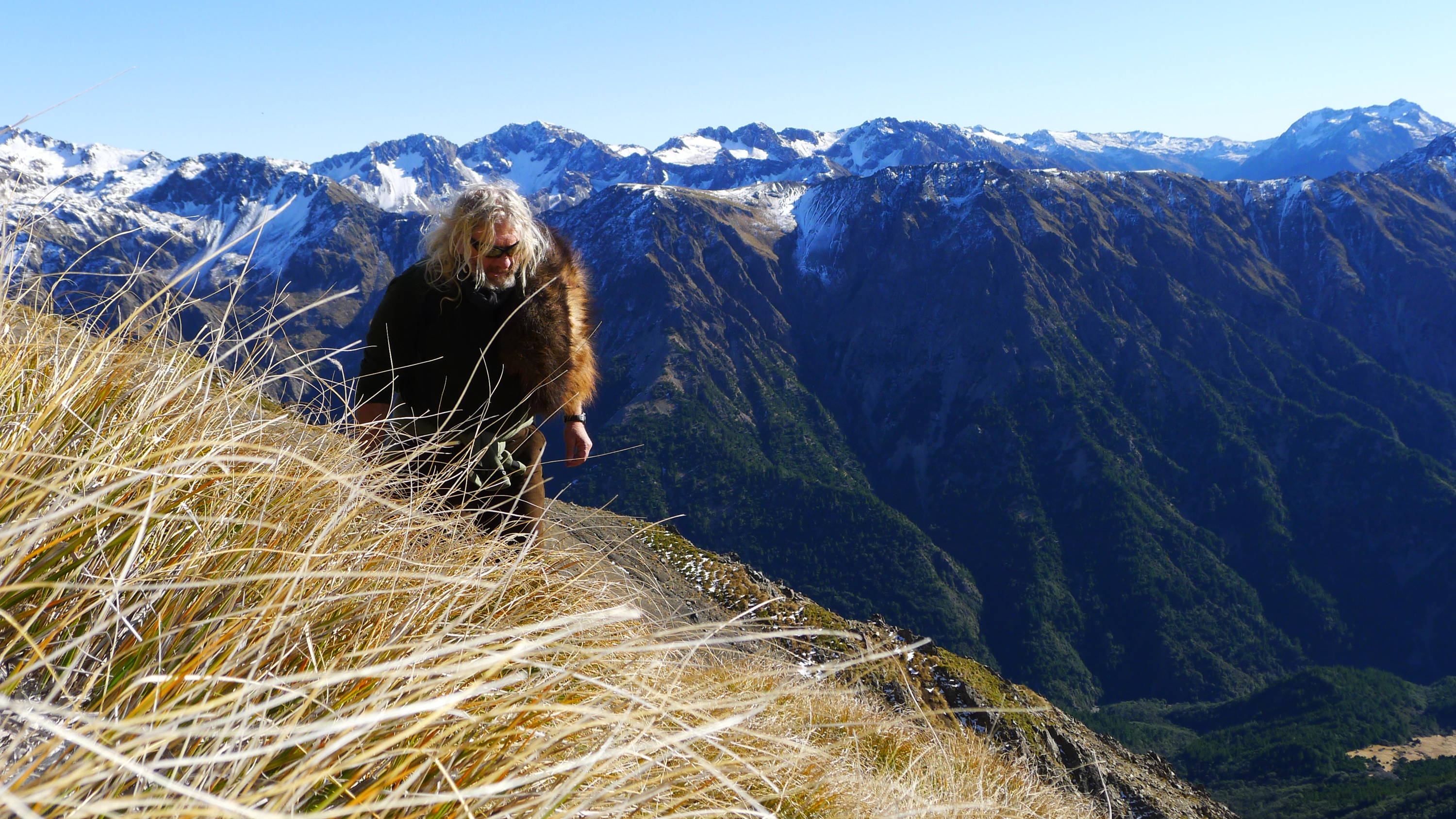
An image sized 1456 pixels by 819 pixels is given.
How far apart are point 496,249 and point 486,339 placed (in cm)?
50

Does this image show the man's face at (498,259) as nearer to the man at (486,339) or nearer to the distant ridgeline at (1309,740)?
the man at (486,339)

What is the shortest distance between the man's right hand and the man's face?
884mm

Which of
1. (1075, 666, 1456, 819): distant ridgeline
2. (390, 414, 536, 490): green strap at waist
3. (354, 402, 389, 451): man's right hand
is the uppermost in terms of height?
(354, 402, 389, 451): man's right hand

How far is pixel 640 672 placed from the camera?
1.99 m

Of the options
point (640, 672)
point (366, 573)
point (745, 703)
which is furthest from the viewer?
point (640, 672)

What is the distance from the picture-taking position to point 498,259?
420cm

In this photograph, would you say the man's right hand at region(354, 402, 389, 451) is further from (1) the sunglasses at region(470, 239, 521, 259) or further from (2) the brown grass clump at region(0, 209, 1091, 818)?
(1) the sunglasses at region(470, 239, 521, 259)

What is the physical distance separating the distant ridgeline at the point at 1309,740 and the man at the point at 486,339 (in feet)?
447

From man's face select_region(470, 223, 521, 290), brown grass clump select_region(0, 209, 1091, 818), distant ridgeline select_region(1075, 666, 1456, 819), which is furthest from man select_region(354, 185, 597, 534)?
distant ridgeline select_region(1075, 666, 1456, 819)

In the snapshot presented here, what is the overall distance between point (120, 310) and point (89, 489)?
1.69m

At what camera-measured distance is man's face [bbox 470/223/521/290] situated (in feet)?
13.5

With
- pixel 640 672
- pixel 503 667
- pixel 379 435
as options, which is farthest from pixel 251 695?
pixel 379 435

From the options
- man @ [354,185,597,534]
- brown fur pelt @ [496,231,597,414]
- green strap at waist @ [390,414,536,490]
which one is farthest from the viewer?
brown fur pelt @ [496,231,597,414]

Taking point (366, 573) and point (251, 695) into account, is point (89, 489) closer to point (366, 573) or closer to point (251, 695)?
point (251, 695)
